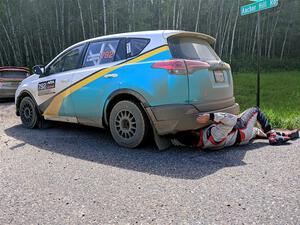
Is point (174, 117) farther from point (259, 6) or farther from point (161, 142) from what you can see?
point (259, 6)

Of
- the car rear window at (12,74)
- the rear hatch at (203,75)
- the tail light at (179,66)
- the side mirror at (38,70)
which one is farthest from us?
the car rear window at (12,74)

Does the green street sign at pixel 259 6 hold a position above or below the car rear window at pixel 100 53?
above

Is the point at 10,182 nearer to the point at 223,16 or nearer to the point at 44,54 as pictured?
the point at 44,54

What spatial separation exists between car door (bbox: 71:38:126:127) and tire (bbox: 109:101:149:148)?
30 centimetres

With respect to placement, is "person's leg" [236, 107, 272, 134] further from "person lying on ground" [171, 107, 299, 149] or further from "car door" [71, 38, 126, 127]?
"car door" [71, 38, 126, 127]

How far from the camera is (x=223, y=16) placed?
2905cm

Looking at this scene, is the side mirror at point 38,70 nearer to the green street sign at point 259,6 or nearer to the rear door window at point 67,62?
the rear door window at point 67,62

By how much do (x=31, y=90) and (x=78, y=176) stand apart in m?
3.27

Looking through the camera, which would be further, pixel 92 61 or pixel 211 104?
pixel 92 61

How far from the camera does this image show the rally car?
430cm

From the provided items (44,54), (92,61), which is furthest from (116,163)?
(44,54)

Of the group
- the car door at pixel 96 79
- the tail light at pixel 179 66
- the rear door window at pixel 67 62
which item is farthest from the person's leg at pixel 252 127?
the rear door window at pixel 67 62

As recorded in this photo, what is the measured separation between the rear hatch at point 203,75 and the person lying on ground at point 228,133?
0.79 ft

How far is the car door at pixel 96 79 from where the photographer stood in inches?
194
